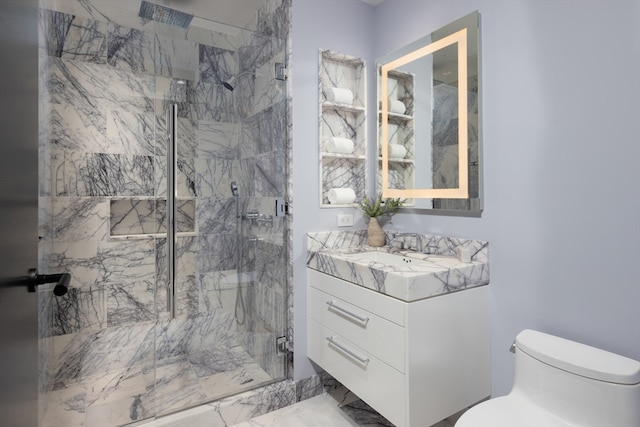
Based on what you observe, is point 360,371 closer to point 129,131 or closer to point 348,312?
point 348,312

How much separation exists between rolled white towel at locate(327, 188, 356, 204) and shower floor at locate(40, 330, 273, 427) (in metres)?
1.06

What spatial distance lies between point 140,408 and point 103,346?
782 mm

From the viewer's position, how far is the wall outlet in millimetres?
2301

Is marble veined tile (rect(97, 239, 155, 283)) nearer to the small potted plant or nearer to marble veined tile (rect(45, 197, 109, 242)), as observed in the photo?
marble veined tile (rect(45, 197, 109, 242))

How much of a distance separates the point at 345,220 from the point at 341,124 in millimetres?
662

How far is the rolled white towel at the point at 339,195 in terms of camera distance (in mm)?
2240

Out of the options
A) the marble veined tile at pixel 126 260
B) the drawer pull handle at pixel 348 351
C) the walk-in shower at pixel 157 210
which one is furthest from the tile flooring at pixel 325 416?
the marble veined tile at pixel 126 260

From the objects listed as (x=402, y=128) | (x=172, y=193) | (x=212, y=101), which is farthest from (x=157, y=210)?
(x=402, y=128)

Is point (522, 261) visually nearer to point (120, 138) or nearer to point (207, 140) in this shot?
point (207, 140)

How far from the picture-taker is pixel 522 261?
1.61m

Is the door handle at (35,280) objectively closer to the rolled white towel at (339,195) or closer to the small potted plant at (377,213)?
the rolled white towel at (339,195)

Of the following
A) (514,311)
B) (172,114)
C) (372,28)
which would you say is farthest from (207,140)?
(514,311)

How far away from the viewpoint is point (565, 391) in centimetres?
126

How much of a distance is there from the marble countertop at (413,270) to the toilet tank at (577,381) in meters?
0.36
